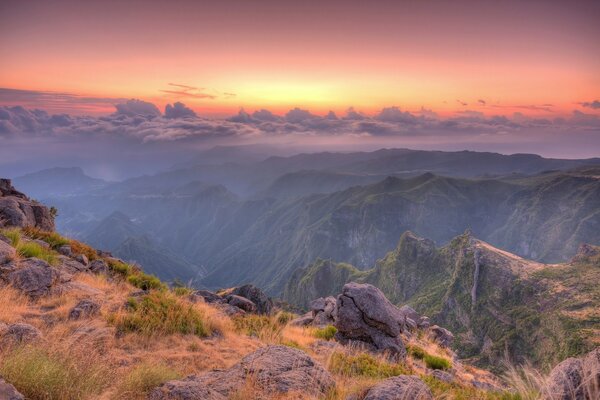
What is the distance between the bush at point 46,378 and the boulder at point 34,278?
325 inches

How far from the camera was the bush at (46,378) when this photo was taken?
205 inches

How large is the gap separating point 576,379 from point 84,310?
14.1 m

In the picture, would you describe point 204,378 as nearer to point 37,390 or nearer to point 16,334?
point 37,390

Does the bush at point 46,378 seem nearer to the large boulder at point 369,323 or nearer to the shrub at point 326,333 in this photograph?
the shrub at point 326,333

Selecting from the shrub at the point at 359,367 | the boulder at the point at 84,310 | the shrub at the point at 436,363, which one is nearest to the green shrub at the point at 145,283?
the boulder at the point at 84,310

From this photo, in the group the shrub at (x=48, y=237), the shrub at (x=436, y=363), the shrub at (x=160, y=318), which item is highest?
the shrub at (x=160, y=318)

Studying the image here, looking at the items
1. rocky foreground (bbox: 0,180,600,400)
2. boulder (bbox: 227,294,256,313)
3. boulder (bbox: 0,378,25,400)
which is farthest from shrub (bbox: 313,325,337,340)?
boulder (bbox: 0,378,25,400)

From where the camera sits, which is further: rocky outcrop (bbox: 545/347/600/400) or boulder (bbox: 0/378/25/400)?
rocky outcrop (bbox: 545/347/600/400)

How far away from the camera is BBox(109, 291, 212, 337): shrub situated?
11.2m

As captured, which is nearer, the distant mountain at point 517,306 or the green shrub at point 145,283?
the green shrub at point 145,283

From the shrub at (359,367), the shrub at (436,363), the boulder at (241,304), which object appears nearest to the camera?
the shrub at (359,367)

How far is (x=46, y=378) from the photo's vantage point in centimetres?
532

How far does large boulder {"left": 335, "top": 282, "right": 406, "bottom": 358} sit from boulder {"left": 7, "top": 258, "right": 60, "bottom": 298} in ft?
44.1

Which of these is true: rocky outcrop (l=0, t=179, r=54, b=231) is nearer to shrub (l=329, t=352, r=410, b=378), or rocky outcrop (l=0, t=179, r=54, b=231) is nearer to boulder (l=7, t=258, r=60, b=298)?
boulder (l=7, t=258, r=60, b=298)
